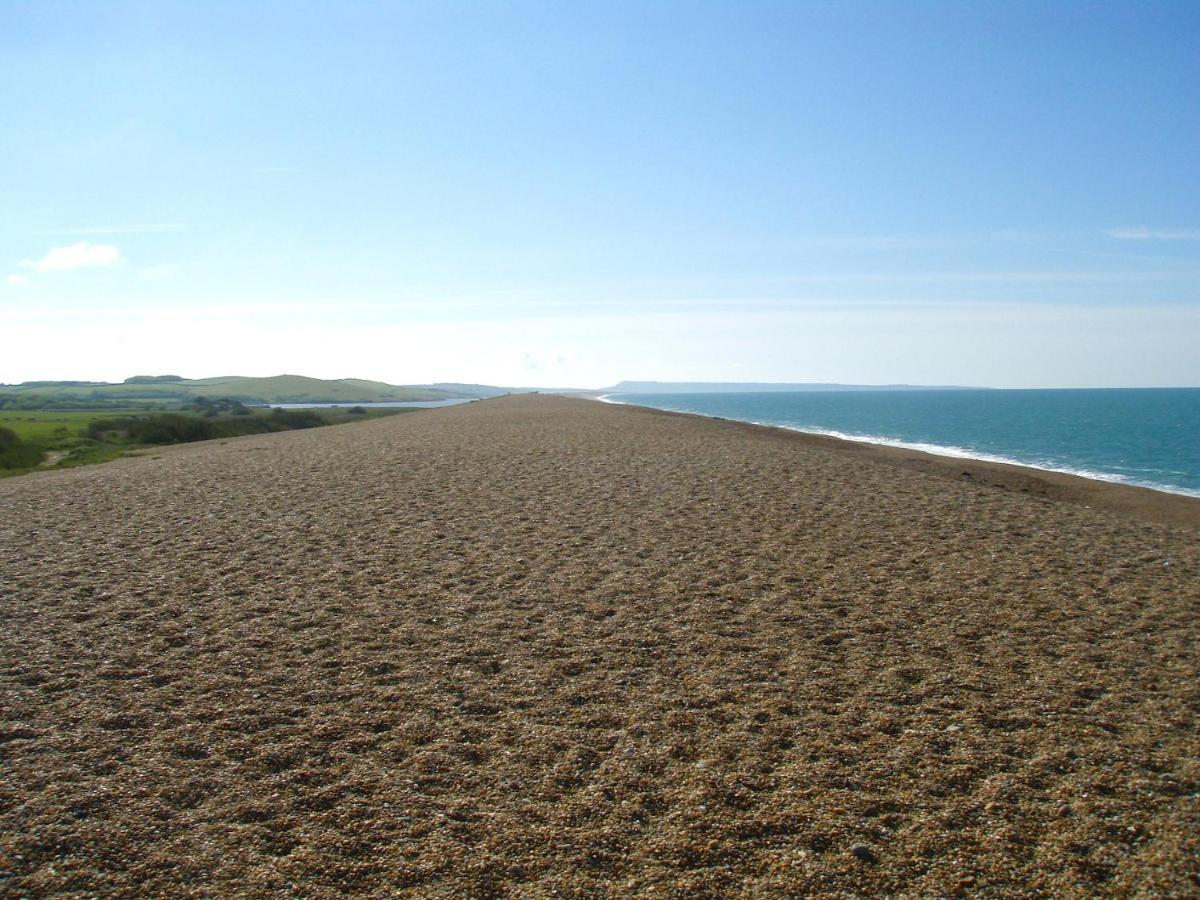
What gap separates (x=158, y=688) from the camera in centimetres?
624

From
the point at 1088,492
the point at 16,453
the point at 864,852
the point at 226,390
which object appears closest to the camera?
the point at 864,852

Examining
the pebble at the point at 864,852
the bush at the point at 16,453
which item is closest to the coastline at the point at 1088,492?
the pebble at the point at 864,852

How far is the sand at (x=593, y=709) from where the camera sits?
4285 mm

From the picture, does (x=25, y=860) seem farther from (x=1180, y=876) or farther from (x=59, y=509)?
(x=59, y=509)

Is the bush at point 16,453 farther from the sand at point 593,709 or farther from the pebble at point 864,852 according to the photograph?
the pebble at point 864,852

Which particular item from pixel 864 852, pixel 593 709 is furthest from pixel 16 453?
pixel 864 852

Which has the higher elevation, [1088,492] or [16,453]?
[16,453]

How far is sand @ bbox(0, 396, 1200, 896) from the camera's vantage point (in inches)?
169

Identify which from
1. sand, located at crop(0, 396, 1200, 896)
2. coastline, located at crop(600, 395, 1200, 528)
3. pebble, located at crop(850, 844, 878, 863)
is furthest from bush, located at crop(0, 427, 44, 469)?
pebble, located at crop(850, 844, 878, 863)

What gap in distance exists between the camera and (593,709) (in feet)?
19.7

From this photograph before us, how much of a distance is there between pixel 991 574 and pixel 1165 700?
3.62 meters

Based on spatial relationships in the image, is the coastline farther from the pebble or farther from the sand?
the pebble

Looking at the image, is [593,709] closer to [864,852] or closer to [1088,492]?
[864,852]

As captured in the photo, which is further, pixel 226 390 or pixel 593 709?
pixel 226 390
